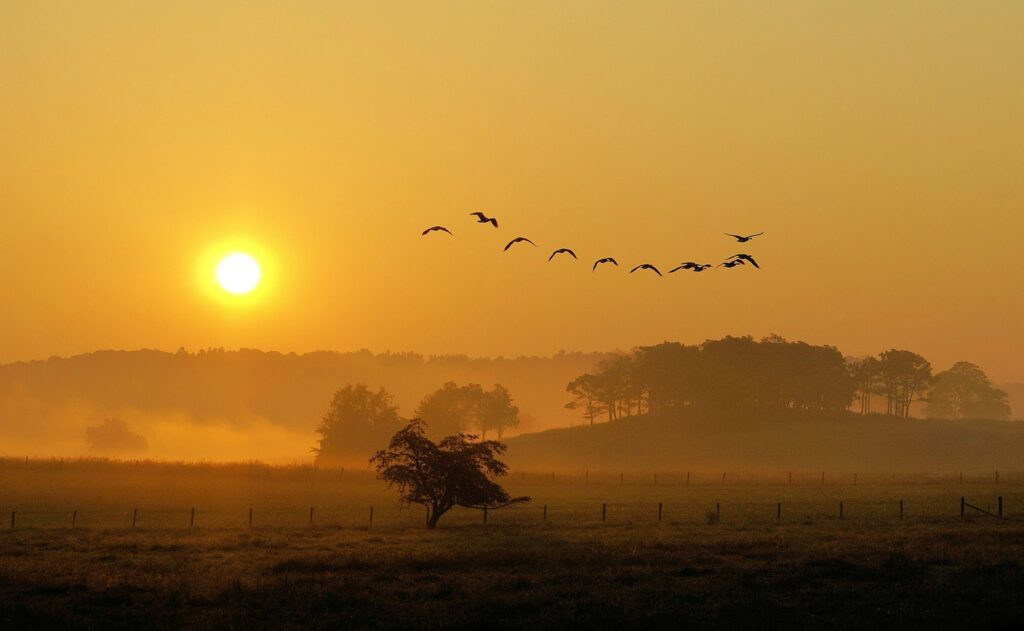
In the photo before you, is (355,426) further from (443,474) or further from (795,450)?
(443,474)

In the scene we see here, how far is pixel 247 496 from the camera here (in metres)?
91.1

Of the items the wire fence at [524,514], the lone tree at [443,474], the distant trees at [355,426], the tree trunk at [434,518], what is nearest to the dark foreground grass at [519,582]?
the tree trunk at [434,518]

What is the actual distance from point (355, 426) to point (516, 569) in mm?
135330

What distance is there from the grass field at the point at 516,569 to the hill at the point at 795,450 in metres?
105

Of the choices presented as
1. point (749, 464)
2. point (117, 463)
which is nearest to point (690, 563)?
point (117, 463)

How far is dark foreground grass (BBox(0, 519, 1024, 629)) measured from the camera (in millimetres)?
28844

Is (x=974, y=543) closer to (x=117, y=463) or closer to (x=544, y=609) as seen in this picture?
(x=544, y=609)

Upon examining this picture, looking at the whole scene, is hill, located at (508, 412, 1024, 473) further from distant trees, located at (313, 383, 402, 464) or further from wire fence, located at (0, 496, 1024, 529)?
wire fence, located at (0, 496, 1024, 529)

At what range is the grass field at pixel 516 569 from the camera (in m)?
29.2

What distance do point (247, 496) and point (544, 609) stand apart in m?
65.5

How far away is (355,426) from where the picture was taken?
170625 millimetres

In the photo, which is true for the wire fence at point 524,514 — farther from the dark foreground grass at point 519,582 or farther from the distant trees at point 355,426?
the distant trees at point 355,426

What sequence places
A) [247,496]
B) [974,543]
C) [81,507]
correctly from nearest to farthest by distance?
[974,543]
[81,507]
[247,496]

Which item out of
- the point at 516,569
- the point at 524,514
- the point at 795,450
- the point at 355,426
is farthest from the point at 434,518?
the point at 795,450
